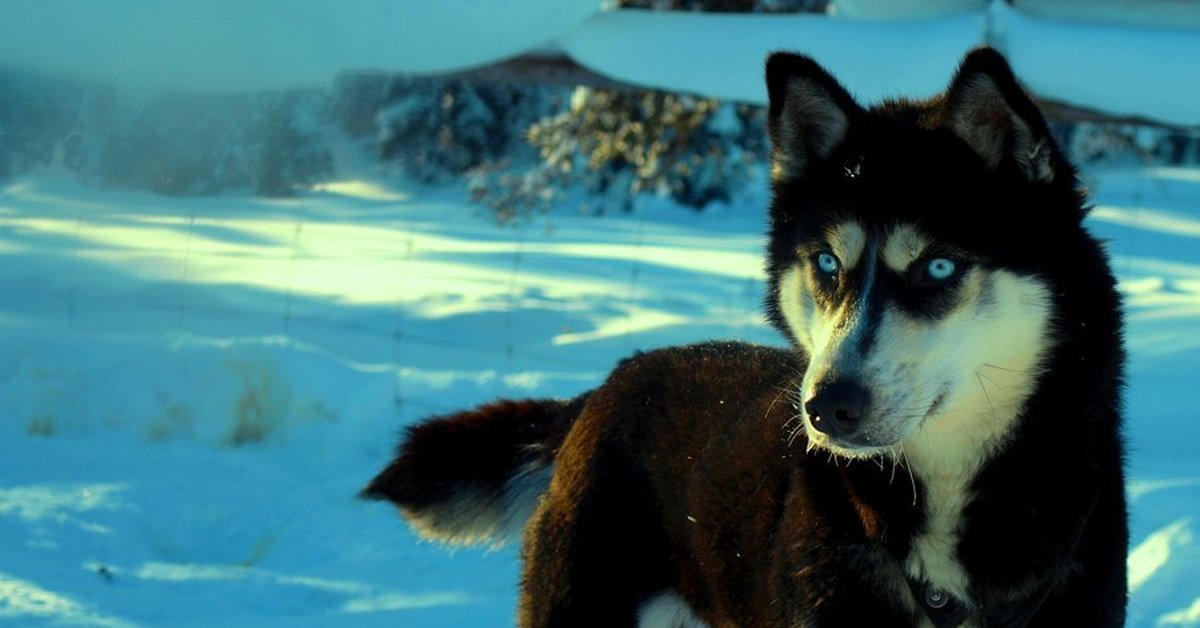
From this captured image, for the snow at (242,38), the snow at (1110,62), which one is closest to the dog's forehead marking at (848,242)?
the snow at (242,38)

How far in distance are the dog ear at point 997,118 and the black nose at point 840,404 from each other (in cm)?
52

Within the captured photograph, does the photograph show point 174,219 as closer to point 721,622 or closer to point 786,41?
point 786,41

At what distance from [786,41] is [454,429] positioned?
3.26 metres

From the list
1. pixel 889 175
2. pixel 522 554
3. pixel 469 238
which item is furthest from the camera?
pixel 469 238

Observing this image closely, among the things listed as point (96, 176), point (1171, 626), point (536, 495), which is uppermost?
point (96, 176)

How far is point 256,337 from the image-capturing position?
695 centimetres

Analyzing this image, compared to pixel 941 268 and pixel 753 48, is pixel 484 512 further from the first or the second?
pixel 753 48

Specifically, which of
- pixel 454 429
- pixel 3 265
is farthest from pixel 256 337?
pixel 454 429

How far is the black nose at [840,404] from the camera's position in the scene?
225cm

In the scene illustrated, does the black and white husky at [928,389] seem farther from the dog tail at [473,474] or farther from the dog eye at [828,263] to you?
the dog tail at [473,474]

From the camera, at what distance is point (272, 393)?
245 inches

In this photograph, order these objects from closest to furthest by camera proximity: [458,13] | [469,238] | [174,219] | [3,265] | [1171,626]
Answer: [1171,626] < [458,13] < [3,265] < [174,219] < [469,238]

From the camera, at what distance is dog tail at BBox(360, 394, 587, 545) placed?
11.2ft

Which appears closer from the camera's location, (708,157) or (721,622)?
(721,622)
